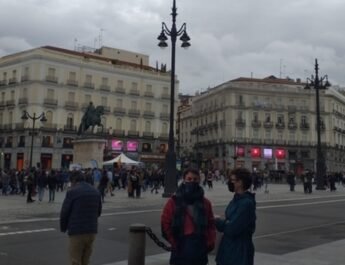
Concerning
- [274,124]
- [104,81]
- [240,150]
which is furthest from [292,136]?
[104,81]

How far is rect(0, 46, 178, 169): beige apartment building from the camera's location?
74750mm

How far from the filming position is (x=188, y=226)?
463 cm

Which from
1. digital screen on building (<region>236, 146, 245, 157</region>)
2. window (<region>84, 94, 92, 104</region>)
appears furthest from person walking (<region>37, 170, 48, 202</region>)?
digital screen on building (<region>236, 146, 245, 157</region>)

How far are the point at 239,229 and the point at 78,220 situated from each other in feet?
8.59

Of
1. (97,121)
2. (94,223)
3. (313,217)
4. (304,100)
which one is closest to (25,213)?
(313,217)

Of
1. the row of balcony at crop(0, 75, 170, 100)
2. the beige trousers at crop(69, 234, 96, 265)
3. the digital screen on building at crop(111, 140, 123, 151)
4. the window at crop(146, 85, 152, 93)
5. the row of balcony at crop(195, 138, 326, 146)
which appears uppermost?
the window at crop(146, 85, 152, 93)

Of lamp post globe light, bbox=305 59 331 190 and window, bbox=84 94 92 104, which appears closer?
lamp post globe light, bbox=305 59 331 190

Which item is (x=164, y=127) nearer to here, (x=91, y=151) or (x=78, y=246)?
(x=91, y=151)

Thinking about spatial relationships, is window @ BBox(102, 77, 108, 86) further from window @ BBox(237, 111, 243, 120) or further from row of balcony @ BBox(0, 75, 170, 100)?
window @ BBox(237, 111, 243, 120)

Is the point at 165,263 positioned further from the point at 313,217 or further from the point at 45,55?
the point at 45,55

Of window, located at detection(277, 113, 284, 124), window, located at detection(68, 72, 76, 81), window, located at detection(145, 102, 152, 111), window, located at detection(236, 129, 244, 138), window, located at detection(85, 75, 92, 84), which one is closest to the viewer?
window, located at detection(68, 72, 76, 81)

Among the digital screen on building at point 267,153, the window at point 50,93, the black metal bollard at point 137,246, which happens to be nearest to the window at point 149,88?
the window at point 50,93

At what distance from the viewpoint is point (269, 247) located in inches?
402

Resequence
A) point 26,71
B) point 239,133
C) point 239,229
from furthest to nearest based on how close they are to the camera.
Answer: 1. point 239,133
2. point 26,71
3. point 239,229
